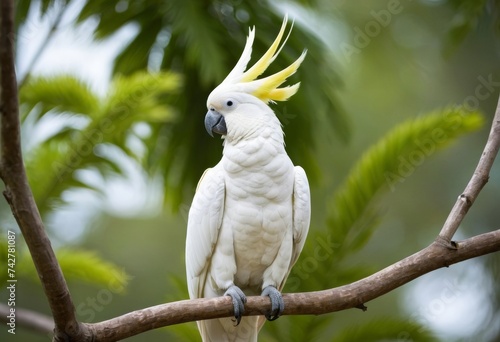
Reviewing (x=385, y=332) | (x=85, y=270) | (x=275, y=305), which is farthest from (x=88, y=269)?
(x=385, y=332)

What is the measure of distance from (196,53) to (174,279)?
4.05ft

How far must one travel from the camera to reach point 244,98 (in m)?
3.02

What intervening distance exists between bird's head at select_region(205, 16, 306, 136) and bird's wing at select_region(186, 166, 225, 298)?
22cm

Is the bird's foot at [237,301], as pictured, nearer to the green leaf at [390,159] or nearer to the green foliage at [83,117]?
the green leaf at [390,159]

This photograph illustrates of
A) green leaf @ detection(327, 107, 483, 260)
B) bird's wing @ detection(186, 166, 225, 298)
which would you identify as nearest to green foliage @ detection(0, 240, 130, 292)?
bird's wing @ detection(186, 166, 225, 298)

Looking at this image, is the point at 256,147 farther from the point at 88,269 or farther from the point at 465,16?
the point at 465,16

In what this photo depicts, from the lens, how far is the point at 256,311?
111 inches

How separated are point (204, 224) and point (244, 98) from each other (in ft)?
1.93

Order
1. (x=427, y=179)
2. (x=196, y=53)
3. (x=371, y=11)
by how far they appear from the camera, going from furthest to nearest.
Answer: (x=427, y=179), (x=371, y=11), (x=196, y=53)

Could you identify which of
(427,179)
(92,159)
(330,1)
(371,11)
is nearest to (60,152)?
(92,159)

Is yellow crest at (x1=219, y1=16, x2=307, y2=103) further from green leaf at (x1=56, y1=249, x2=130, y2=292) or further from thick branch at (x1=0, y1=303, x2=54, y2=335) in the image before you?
thick branch at (x1=0, y1=303, x2=54, y2=335)

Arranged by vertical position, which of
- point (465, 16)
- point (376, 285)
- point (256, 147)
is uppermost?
point (465, 16)

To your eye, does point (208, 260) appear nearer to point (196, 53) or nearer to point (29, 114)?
point (196, 53)

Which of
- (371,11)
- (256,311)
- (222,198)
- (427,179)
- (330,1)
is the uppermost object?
(371,11)
